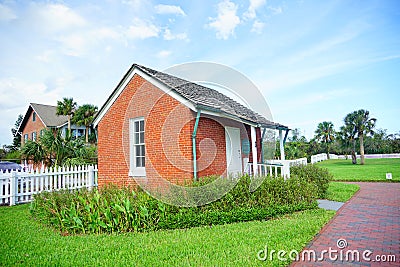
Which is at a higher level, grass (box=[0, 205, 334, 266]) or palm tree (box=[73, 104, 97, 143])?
palm tree (box=[73, 104, 97, 143])

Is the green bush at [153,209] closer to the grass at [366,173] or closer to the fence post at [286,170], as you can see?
the fence post at [286,170]

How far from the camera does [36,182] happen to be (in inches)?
449

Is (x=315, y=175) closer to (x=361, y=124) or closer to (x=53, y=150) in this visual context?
(x=53, y=150)

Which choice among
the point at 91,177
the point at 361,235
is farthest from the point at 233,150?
the point at 91,177

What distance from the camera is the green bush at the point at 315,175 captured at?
35.1 feet

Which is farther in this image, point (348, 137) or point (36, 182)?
point (348, 137)

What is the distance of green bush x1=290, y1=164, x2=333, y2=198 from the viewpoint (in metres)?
10.7

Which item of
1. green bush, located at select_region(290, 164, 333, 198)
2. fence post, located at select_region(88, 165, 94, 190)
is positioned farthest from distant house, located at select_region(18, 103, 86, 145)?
green bush, located at select_region(290, 164, 333, 198)

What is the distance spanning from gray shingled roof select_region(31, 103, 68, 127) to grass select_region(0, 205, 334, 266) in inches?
1140

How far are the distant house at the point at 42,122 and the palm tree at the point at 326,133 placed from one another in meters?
42.0

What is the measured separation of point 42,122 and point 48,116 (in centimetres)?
175

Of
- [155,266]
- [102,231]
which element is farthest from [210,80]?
[155,266]

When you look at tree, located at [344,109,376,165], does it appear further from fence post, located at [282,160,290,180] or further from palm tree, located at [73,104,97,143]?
palm tree, located at [73,104,97,143]

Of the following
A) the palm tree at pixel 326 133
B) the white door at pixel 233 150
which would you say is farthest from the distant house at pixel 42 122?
the palm tree at pixel 326 133
